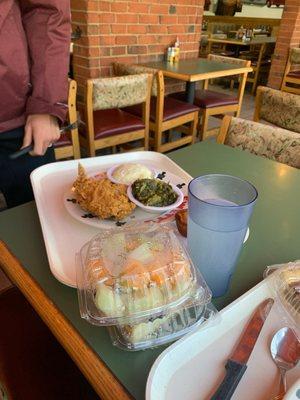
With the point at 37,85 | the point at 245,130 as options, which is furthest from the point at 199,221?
the point at 245,130

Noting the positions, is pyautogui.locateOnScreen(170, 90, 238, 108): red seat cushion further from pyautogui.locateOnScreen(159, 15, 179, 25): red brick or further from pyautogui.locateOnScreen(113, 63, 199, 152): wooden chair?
pyautogui.locateOnScreen(159, 15, 179, 25): red brick

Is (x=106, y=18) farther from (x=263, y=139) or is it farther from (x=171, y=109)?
(x=263, y=139)

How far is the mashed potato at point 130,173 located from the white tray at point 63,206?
126 mm

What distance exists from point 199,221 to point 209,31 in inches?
342

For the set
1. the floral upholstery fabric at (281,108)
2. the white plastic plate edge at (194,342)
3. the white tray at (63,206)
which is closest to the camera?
the white plastic plate edge at (194,342)

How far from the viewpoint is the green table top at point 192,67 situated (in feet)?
9.16

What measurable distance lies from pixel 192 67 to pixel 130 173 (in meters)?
2.47

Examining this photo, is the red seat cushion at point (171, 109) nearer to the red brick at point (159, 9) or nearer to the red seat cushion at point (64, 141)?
the red seat cushion at point (64, 141)

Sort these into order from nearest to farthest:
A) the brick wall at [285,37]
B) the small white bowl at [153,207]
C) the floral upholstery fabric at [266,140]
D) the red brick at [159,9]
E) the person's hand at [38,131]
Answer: the small white bowl at [153,207] < the person's hand at [38,131] < the floral upholstery fabric at [266,140] < the red brick at [159,9] < the brick wall at [285,37]

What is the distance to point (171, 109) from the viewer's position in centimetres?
280

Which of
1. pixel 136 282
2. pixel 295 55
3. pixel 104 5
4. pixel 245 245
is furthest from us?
pixel 295 55

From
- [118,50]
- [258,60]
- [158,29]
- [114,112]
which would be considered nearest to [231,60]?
[158,29]

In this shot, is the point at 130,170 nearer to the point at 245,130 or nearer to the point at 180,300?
the point at 180,300

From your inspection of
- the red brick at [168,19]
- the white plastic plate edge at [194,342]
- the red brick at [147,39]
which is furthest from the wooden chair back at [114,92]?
the white plastic plate edge at [194,342]
